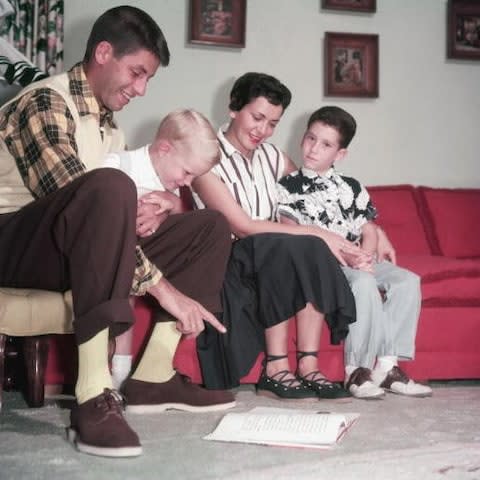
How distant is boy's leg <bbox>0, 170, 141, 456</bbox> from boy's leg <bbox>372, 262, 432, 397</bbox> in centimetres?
103

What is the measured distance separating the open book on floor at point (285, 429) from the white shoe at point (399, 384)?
1.63 ft

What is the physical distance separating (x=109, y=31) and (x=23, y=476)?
1.13m

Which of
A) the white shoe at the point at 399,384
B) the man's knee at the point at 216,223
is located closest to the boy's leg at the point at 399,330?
the white shoe at the point at 399,384

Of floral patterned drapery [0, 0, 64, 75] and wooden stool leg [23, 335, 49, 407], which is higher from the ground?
floral patterned drapery [0, 0, 64, 75]

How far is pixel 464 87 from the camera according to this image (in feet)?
12.7

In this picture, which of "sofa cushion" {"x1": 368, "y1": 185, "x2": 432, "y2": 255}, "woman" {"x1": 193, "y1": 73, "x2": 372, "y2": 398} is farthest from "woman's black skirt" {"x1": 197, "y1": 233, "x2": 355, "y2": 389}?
"sofa cushion" {"x1": 368, "y1": 185, "x2": 432, "y2": 255}

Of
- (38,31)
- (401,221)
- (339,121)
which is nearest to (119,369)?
(339,121)

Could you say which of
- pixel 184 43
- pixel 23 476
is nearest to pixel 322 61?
pixel 184 43

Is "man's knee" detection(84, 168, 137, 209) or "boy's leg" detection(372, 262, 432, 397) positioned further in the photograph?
"boy's leg" detection(372, 262, 432, 397)

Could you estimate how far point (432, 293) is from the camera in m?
2.68

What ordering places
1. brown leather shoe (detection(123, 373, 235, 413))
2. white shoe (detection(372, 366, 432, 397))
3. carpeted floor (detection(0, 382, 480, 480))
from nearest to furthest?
carpeted floor (detection(0, 382, 480, 480)) → brown leather shoe (detection(123, 373, 235, 413)) → white shoe (detection(372, 366, 432, 397))

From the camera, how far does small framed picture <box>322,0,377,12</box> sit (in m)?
3.66

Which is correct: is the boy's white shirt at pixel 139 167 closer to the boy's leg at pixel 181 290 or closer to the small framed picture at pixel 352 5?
the boy's leg at pixel 181 290

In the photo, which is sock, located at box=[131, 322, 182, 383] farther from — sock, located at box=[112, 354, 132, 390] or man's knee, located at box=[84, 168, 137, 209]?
man's knee, located at box=[84, 168, 137, 209]
